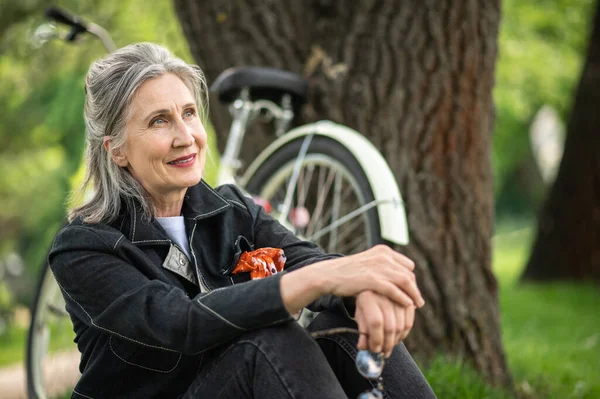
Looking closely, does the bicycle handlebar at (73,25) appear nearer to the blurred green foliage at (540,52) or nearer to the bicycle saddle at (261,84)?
the bicycle saddle at (261,84)

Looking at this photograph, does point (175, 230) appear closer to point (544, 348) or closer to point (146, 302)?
point (146, 302)

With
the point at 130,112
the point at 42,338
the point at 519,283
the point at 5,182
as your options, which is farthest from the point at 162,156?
the point at 5,182

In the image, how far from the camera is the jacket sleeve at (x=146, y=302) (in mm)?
1819

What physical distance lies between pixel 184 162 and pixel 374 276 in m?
0.63

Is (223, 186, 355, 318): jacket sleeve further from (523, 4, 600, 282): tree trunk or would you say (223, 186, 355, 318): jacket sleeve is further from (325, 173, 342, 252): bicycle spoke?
(523, 4, 600, 282): tree trunk

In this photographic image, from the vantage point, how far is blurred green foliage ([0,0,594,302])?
8336mm

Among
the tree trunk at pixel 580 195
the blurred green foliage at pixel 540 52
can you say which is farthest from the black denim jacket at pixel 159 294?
the blurred green foliage at pixel 540 52

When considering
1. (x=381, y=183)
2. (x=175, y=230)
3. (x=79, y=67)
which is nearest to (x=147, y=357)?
(x=175, y=230)

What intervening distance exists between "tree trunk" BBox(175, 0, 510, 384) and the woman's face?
1267 millimetres

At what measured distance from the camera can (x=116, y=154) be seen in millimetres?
2139

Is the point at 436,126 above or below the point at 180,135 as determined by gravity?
below

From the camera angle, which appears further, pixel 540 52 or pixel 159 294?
pixel 540 52

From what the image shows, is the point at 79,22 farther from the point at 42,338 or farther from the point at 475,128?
the point at 475,128

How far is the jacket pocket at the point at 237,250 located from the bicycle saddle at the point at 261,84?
1.06 metres
